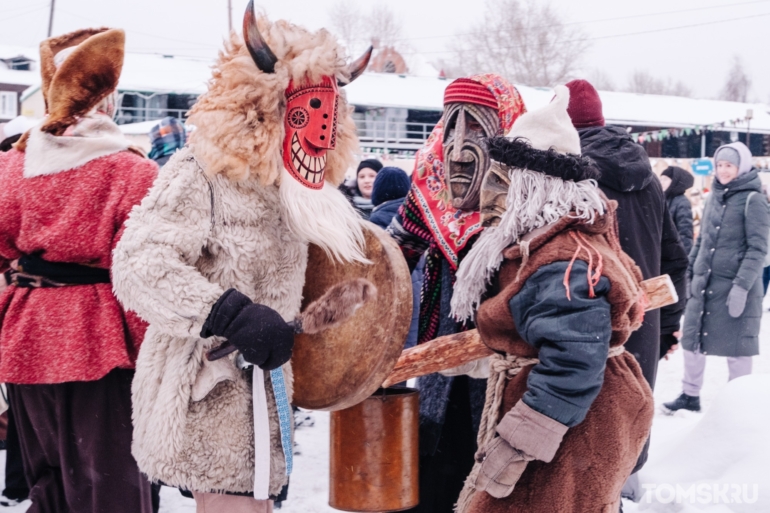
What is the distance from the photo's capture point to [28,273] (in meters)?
2.37

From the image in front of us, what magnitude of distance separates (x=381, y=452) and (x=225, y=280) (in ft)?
2.59

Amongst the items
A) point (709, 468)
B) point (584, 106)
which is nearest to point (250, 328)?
point (584, 106)

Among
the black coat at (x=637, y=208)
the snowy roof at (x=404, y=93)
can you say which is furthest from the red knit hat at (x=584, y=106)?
the snowy roof at (x=404, y=93)

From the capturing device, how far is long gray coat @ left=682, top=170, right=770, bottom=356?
539 cm

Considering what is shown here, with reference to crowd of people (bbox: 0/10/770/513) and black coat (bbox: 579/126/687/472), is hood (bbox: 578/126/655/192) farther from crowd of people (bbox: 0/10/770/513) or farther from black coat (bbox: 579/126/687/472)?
crowd of people (bbox: 0/10/770/513)

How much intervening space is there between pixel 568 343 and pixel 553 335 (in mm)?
39

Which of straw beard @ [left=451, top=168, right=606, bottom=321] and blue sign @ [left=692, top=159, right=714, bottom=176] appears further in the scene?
blue sign @ [left=692, top=159, right=714, bottom=176]

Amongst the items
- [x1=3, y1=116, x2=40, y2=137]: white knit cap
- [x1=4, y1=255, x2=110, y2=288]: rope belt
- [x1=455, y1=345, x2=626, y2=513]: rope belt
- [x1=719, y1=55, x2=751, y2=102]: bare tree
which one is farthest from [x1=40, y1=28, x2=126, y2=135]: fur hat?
[x1=719, y1=55, x2=751, y2=102]: bare tree

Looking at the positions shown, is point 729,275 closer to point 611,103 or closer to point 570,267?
point 570,267

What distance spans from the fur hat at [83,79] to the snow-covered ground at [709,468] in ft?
6.98

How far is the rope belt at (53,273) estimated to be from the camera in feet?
7.70

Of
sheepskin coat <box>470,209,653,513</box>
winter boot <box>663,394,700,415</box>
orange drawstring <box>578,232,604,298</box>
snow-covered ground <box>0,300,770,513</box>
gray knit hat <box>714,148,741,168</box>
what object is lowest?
winter boot <box>663,394,700,415</box>

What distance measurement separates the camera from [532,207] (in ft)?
6.49

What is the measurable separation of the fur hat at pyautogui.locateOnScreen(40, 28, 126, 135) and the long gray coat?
4.56 meters
